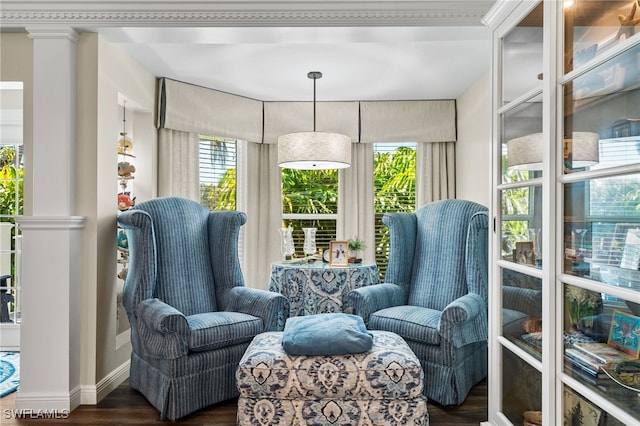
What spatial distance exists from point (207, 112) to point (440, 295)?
279 cm

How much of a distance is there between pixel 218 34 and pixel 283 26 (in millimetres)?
432

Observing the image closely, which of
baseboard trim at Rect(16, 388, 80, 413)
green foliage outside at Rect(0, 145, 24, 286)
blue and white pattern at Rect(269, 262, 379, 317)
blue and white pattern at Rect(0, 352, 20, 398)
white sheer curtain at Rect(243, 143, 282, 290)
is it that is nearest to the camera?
baseboard trim at Rect(16, 388, 80, 413)

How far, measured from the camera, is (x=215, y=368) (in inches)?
106

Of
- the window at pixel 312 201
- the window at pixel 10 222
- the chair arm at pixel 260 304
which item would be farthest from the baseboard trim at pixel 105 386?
the window at pixel 312 201

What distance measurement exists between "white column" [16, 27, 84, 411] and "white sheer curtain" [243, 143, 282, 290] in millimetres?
2283

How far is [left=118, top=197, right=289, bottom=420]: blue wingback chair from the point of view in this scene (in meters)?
2.55

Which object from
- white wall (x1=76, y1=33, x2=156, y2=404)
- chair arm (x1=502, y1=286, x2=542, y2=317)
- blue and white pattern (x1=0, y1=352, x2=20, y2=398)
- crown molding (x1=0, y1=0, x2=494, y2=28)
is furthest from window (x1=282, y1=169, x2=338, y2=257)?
chair arm (x1=502, y1=286, x2=542, y2=317)

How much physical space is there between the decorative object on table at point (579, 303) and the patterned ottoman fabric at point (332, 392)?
2.72ft

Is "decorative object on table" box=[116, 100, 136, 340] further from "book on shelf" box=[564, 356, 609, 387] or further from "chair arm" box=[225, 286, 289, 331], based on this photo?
"book on shelf" box=[564, 356, 609, 387]

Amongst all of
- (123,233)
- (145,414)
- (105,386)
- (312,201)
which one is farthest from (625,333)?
(312,201)

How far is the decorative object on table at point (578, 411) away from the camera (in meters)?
1.50

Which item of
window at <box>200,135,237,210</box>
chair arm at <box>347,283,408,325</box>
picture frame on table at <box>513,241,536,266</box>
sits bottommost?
chair arm at <box>347,283,408,325</box>

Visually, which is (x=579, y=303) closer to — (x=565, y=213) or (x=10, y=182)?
(x=565, y=213)

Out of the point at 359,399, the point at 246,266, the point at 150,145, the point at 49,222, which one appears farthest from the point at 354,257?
the point at 49,222
